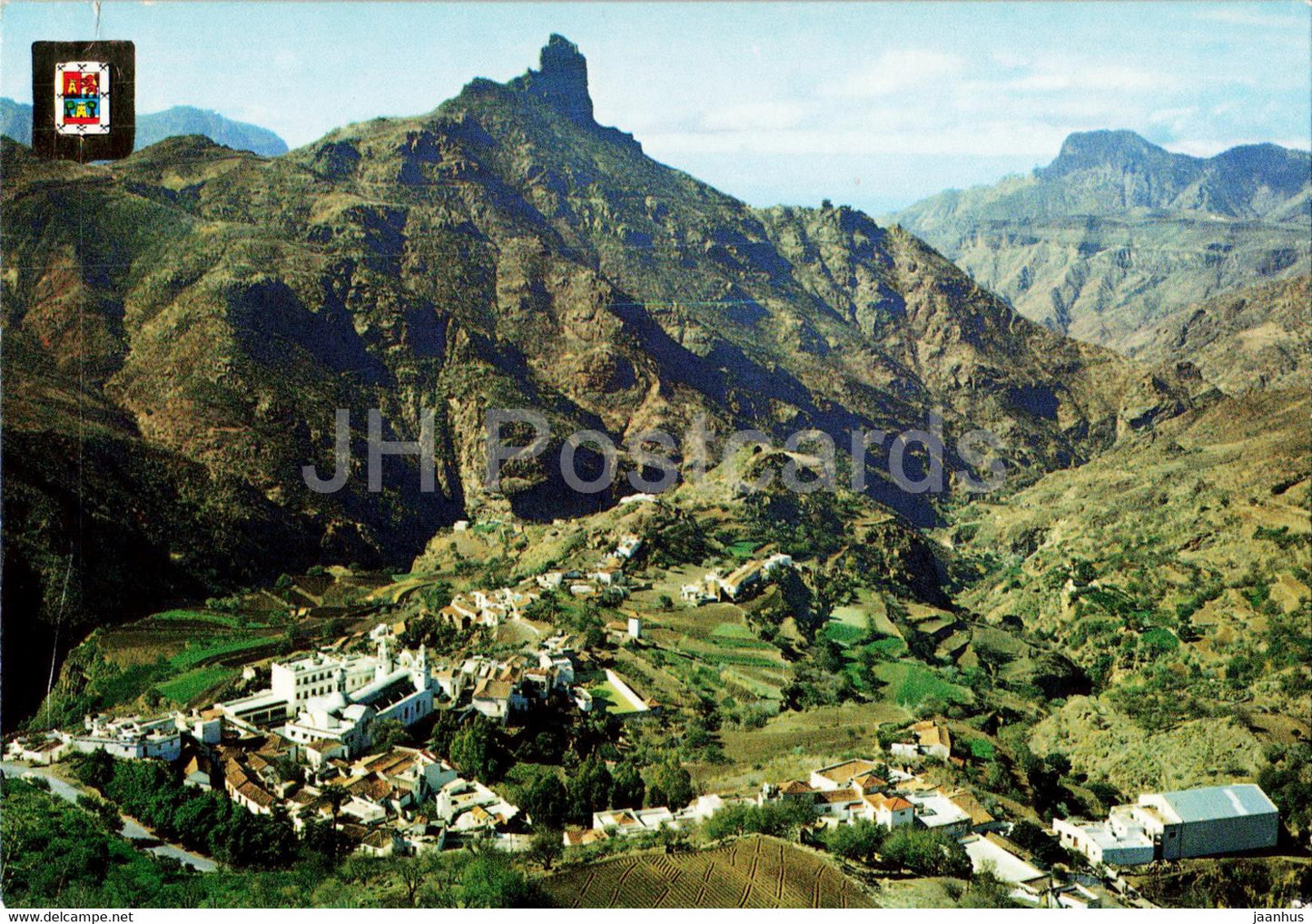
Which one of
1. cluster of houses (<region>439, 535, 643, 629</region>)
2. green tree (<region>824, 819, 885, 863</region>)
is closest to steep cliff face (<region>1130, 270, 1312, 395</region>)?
cluster of houses (<region>439, 535, 643, 629</region>)

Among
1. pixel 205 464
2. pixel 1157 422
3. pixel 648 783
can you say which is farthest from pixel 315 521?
pixel 1157 422

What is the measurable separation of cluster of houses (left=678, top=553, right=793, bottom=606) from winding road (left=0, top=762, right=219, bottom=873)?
1390 centimetres

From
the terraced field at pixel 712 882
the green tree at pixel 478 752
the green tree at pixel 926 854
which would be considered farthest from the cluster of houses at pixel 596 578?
the terraced field at pixel 712 882

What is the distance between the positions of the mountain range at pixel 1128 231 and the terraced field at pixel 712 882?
9787cm

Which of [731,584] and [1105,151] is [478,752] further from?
[1105,151]

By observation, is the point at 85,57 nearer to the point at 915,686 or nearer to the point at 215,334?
the point at 915,686

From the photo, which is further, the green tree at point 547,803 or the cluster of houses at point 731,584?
the cluster of houses at point 731,584

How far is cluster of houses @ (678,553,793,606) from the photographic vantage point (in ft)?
87.8

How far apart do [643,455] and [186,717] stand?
91.8ft

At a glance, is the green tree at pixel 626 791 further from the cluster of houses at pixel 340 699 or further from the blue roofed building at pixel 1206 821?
the blue roofed building at pixel 1206 821

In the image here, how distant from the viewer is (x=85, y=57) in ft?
34.4

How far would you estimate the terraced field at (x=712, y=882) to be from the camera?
10617 mm

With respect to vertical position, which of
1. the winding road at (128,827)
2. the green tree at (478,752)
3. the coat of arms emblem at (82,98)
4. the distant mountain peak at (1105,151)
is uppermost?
the distant mountain peak at (1105,151)

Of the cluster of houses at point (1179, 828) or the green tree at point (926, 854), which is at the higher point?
the green tree at point (926, 854)
